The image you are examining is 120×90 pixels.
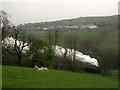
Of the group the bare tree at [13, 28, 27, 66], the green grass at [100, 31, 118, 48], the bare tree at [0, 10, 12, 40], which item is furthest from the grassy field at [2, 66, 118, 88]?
the bare tree at [13, 28, 27, 66]

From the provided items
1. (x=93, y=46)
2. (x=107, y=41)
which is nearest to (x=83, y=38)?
(x=93, y=46)

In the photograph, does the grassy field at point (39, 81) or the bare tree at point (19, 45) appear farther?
the bare tree at point (19, 45)

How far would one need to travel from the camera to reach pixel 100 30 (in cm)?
407

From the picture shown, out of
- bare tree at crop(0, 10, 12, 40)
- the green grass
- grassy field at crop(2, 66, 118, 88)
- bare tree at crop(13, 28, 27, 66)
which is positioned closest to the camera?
the green grass

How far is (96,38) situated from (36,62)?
99.8 ft

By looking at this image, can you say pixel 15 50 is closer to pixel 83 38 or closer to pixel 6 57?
pixel 6 57

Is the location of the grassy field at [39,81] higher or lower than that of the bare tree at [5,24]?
lower

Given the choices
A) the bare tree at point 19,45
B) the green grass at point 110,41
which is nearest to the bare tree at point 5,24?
the bare tree at point 19,45

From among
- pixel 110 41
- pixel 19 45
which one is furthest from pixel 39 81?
pixel 19 45

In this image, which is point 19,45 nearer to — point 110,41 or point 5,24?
point 5,24

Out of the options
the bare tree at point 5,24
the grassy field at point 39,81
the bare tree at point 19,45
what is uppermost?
the bare tree at point 5,24

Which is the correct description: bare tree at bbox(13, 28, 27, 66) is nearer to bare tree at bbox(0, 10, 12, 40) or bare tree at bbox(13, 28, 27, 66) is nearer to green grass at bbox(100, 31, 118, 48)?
bare tree at bbox(0, 10, 12, 40)

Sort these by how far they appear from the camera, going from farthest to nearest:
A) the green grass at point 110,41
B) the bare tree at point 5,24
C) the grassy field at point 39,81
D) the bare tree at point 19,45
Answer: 1. the bare tree at point 19,45
2. the bare tree at point 5,24
3. the grassy field at point 39,81
4. the green grass at point 110,41

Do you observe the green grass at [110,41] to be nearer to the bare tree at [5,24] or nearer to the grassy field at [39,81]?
the grassy field at [39,81]
